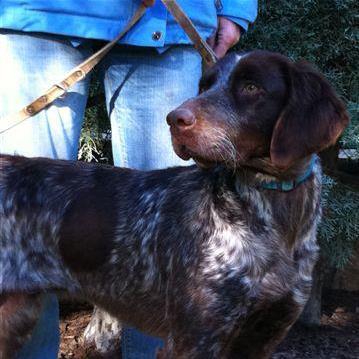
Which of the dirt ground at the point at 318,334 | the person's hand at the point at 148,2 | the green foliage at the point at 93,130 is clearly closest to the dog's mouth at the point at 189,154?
the person's hand at the point at 148,2

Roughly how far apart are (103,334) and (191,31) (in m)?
2.24

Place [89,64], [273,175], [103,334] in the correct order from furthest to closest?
[103,334], [89,64], [273,175]

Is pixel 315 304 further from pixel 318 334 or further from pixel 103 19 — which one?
pixel 103 19

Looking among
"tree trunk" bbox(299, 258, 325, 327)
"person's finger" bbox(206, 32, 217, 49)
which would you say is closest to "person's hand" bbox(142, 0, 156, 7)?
"person's finger" bbox(206, 32, 217, 49)

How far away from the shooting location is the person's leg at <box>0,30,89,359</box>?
2955 millimetres

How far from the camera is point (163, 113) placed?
3.14 m

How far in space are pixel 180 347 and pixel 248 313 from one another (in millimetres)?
277

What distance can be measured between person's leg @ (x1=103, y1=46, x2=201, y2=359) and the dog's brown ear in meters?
0.74

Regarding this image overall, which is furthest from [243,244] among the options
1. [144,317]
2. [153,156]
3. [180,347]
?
[153,156]

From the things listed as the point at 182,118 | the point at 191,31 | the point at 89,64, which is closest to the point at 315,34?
the point at 191,31

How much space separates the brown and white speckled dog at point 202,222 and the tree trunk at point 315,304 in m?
1.88

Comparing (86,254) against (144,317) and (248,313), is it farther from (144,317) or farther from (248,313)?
(248,313)

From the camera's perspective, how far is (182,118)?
7.74 feet

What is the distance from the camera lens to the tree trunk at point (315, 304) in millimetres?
4629
